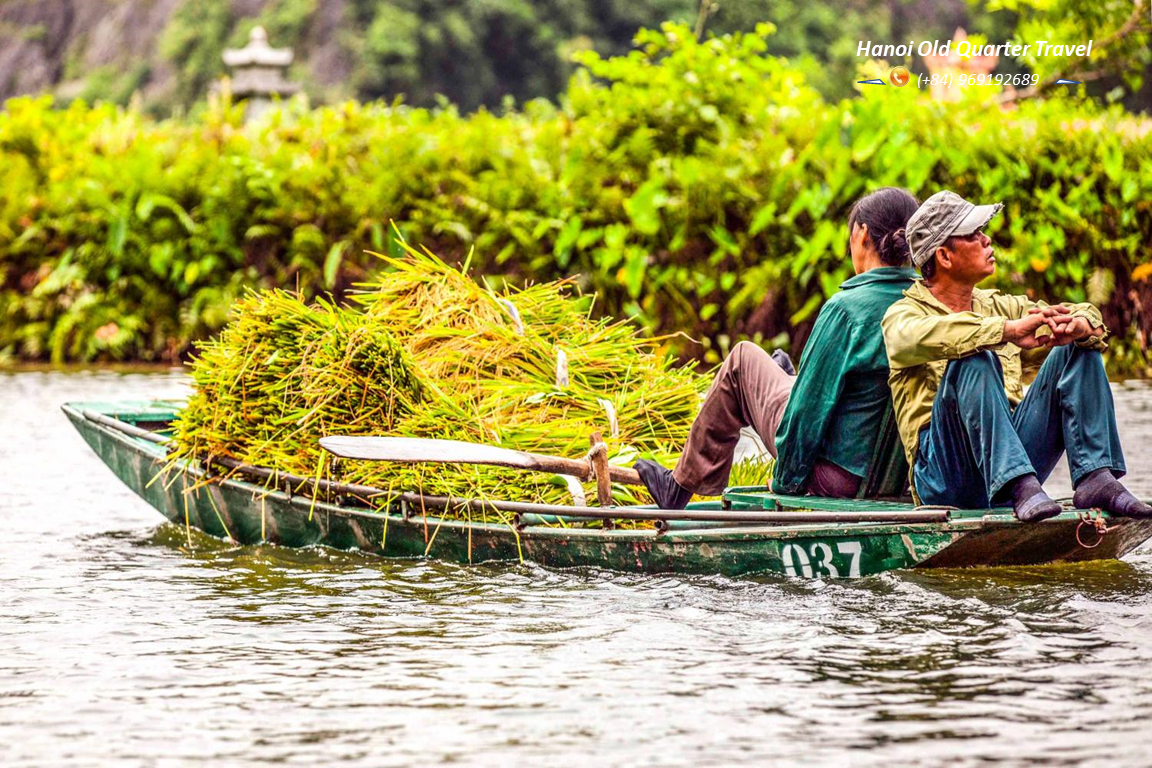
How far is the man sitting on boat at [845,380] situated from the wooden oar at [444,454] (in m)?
0.74

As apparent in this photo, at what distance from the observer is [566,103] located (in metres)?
15.7

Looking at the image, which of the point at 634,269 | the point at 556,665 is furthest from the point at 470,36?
the point at 556,665

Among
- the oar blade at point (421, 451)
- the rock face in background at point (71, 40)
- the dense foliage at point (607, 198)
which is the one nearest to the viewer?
the oar blade at point (421, 451)

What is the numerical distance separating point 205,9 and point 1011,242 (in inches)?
1420

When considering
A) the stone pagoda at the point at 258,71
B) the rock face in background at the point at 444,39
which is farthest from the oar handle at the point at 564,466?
the rock face in background at the point at 444,39

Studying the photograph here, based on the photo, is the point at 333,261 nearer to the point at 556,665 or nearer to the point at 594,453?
the point at 594,453

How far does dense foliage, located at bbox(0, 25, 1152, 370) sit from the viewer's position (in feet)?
45.6

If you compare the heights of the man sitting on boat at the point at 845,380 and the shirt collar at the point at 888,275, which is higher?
the shirt collar at the point at 888,275

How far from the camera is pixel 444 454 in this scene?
253 inches

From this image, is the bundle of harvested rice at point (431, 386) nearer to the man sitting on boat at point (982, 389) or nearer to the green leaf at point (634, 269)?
the man sitting on boat at point (982, 389)

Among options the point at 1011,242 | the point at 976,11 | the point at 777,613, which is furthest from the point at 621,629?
the point at 976,11

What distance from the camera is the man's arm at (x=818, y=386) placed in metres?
5.80

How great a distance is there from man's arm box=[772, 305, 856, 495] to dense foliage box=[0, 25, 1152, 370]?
7974 mm

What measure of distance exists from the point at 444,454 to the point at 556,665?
5.34 ft
